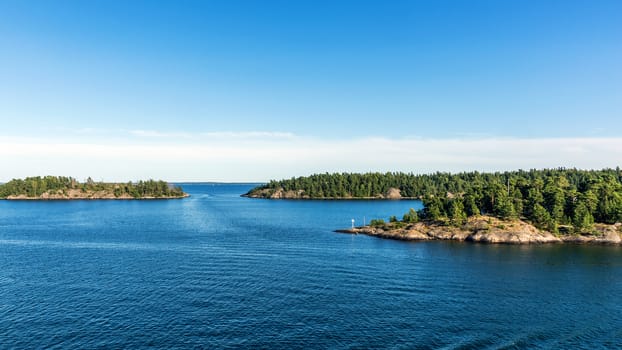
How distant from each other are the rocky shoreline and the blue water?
867cm

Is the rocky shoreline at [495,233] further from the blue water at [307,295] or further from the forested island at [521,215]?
the blue water at [307,295]

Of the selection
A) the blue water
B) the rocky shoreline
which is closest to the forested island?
the rocky shoreline

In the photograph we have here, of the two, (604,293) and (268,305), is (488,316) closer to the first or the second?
(604,293)

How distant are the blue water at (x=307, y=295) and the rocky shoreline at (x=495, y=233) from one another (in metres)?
8.67

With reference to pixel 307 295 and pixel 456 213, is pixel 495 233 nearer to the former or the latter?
pixel 456 213

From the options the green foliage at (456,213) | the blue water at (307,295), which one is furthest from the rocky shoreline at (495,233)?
the blue water at (307,295)

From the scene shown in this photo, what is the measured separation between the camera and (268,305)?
7319 cm

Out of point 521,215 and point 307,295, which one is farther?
point 521,215

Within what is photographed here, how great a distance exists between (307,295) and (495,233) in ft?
290

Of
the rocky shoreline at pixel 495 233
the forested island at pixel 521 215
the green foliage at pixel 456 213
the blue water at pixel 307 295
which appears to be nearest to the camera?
the blue water at pixel 307 295

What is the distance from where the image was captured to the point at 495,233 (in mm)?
141250

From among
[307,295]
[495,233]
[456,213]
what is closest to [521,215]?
[495,233]

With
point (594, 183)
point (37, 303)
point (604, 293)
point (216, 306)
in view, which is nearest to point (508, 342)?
point (604, 293)

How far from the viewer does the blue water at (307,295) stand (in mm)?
59500
